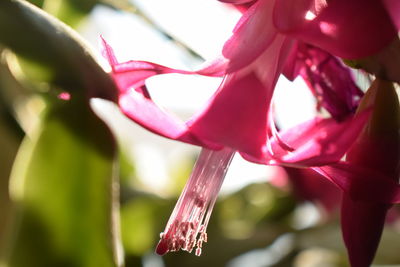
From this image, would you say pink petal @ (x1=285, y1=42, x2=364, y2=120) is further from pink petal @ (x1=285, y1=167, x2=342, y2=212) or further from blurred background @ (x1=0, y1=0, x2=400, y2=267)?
pink petal @ (x1=285, y1=167, x2=342, y2=212)

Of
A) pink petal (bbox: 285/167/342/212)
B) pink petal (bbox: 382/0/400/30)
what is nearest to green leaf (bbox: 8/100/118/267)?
pink petal (bbox: 382/0/400/30)

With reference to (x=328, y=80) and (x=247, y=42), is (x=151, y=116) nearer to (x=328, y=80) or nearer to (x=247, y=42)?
(x=247, y=42)

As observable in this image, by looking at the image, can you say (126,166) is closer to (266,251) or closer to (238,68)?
(266,251)

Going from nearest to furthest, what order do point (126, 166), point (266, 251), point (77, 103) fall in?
point (77, 103)
point (266, 251)
point (126, 166)

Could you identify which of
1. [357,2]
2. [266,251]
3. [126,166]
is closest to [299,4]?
[357,2]

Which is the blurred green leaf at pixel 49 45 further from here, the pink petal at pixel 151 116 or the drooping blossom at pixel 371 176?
the drooping blossom at pixel 371 176

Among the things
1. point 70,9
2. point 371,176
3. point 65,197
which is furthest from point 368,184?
point 70,9
